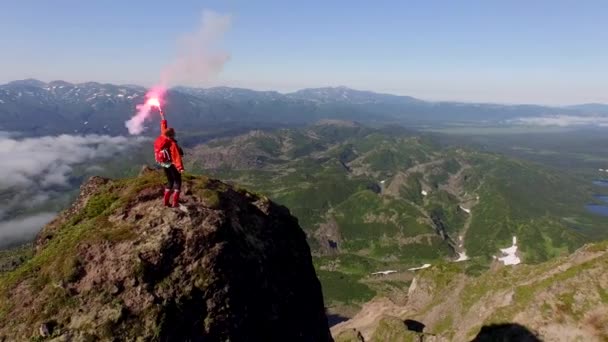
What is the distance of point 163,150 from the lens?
1447 inches

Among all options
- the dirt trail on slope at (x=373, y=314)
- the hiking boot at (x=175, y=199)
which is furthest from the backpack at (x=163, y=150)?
the dirt trail on slope at (x=373, y=314)

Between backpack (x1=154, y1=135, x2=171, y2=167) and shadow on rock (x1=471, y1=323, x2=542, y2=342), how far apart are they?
73.4 meters

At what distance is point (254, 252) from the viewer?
45.2 m

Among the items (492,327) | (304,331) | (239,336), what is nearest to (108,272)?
(239,336)

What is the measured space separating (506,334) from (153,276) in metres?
71.1

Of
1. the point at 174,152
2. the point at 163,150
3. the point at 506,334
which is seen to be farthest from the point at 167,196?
the point at 506,334

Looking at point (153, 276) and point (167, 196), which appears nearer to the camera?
point (153, 276)

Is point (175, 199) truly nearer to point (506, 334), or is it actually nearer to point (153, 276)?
point (153, 276)

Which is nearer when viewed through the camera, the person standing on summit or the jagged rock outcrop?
the person standing on summit

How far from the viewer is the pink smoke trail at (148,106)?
36.4 meters

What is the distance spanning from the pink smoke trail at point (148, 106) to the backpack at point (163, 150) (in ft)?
7.24

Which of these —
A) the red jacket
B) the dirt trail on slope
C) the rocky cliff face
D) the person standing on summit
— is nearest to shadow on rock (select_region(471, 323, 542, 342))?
the rocky cliff face

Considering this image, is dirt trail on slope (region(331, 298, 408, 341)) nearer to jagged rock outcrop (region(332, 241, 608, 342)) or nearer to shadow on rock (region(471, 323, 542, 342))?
jagged rock outcrop (region(332, 241, 608, 342))

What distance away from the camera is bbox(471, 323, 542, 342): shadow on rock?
7825 cm
